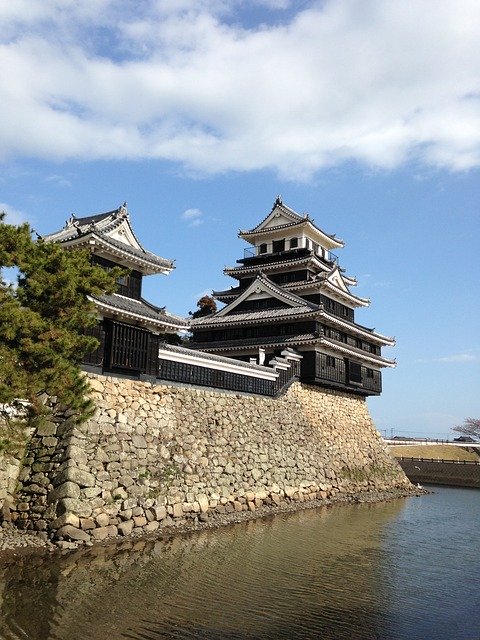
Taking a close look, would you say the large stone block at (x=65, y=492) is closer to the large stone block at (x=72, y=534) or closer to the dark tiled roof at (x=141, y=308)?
the large stone block at (x=72, y=534)

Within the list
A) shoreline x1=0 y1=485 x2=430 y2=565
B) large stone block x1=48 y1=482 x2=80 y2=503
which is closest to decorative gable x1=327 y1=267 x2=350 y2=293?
shoreline x1=0 y1=485 x2=430 y2=565

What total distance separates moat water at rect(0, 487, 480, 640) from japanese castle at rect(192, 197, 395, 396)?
1495 cm

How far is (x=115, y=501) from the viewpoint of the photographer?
1677 cm

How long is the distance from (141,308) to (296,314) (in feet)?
44.4

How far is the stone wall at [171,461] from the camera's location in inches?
634

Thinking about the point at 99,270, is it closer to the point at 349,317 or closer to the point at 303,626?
the point at 303,626

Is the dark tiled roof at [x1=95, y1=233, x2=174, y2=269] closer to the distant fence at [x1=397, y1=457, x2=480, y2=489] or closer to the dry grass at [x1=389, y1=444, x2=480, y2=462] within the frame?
the distant fence at [x1=397, y1=457, x2=480, y2=489]

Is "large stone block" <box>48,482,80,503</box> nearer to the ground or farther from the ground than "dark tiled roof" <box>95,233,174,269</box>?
nearer to the ground

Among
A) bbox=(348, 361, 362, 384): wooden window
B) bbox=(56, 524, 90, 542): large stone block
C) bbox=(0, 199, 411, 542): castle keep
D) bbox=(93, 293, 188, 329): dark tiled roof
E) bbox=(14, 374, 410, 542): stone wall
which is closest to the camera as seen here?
bbox=(56, 524, 90, 542): large stone block

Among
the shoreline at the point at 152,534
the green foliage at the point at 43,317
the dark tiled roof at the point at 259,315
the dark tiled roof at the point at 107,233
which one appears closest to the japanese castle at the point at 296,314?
the dark tiled roof at the point at 259,315

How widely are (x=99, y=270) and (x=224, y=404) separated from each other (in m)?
11.6

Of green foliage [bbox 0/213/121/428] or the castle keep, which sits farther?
the castle keep

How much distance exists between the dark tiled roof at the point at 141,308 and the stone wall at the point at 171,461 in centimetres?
263

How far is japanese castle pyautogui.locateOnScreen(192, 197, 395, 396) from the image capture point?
1298 inches
